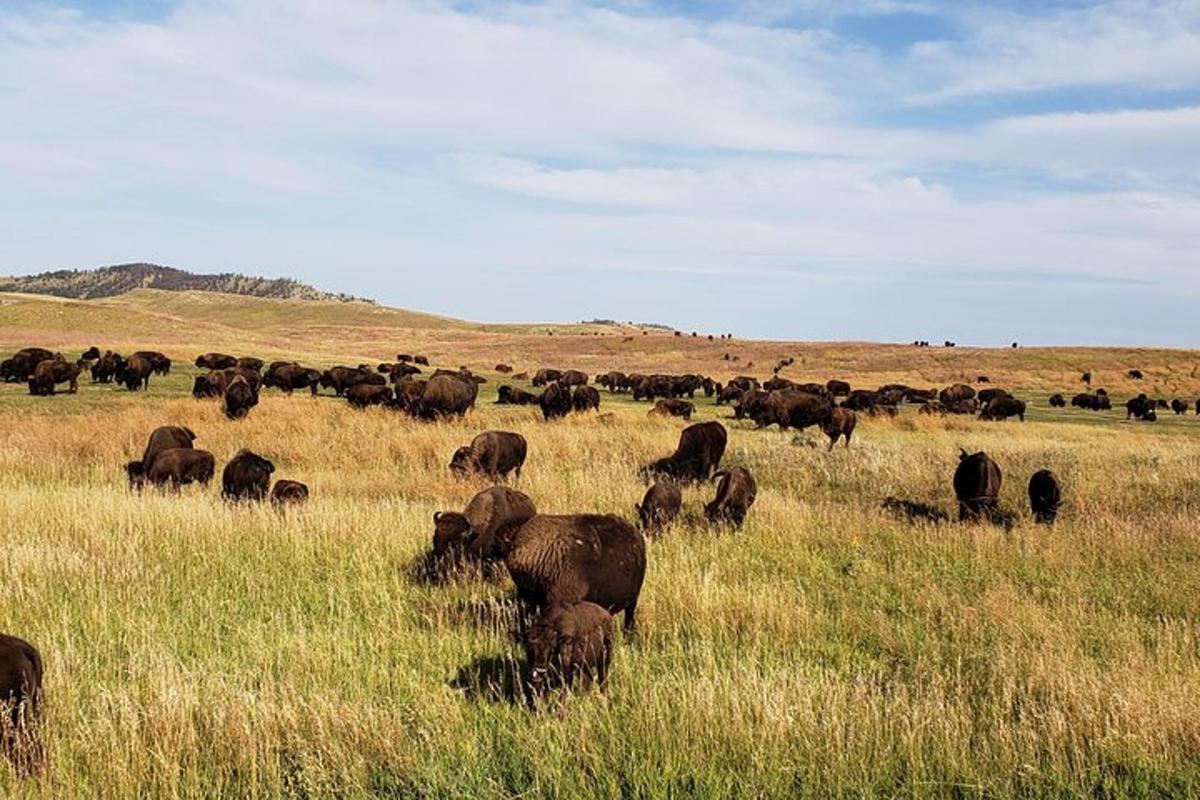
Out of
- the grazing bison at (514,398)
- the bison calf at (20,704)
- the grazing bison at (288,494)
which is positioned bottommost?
the grazing bison at (288,494)

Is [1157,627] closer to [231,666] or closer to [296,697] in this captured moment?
[296,697]

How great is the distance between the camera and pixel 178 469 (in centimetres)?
1422

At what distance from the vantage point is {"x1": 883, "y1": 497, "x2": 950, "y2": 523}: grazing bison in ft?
43.9

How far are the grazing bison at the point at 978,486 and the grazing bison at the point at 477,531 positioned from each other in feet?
28.2

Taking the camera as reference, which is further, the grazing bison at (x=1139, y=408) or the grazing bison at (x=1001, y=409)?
the grazing bison at (x=1139, y=408)

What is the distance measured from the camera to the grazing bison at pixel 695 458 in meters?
16.7

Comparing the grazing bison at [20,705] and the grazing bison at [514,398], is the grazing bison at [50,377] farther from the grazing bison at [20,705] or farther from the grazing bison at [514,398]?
the grazing bison at [20,705]

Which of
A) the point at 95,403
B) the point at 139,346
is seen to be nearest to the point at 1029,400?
the point at 95,403

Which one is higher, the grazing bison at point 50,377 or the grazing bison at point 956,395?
the grazing bison at point 956,395

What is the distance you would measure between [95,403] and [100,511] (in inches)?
794

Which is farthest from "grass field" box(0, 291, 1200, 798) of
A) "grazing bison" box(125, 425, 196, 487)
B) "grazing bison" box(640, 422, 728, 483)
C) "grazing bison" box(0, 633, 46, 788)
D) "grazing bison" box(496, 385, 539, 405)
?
"grazing bison" box(496, 385, 539, 405)

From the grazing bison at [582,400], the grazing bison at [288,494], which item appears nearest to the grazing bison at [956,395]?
the grazing bison at [582,400]

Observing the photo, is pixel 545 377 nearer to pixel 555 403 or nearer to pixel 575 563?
pixel 555 403

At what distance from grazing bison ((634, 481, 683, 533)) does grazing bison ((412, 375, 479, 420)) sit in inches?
553
